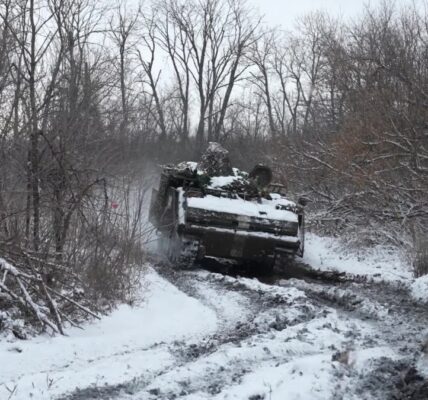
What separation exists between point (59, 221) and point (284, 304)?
3040mm

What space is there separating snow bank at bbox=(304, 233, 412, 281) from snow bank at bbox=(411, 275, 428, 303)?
1.28m

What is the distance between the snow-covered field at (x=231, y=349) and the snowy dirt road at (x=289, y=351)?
1 cm

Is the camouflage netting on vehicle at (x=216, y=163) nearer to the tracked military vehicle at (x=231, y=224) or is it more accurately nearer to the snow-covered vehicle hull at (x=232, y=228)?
the tracked military vehicle at (x=231, y=224)

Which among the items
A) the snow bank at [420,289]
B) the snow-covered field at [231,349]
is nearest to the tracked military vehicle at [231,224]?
the snow-covered field at [231,349]

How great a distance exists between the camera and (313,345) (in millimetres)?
5598

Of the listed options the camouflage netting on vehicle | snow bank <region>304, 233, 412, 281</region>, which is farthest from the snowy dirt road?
the camouflage netting on vehicle

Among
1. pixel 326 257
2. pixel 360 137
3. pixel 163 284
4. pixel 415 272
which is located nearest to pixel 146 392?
pixel 163 284

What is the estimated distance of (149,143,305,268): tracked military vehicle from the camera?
11.3 m

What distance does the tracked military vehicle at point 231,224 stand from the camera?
11.3m

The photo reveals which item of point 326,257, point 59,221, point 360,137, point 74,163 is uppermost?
point 360,137

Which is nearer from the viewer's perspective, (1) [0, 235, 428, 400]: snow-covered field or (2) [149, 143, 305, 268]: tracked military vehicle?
(1) [0, 235, 428, 400]: snow-covered field

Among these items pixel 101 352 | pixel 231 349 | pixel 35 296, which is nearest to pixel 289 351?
pixel 231 349

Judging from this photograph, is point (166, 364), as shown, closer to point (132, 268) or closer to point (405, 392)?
point (405, 392)

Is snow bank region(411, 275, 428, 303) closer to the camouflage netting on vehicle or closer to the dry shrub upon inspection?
the dry shrub
